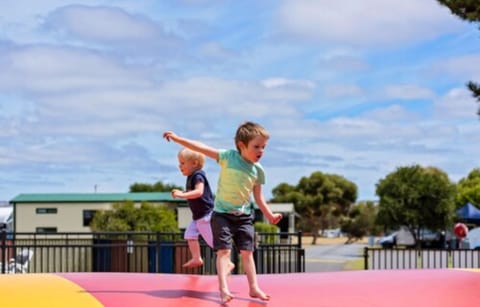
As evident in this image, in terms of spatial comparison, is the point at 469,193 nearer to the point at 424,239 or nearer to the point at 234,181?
the point at 424,239

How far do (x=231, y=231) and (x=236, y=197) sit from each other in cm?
22

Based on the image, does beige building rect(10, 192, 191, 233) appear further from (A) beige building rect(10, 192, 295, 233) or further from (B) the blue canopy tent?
(B) the blue canopy tent

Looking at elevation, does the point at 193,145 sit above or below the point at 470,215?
above

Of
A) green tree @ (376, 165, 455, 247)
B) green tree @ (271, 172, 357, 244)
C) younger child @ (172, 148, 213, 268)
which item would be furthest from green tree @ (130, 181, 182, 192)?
younger child @ (172, 148, 213, 268)

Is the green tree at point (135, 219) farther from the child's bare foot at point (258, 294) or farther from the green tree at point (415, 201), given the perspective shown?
the child's bare foot at point (258, 294)

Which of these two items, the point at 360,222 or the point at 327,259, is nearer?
the point at 327,259

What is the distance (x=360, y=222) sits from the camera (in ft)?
192

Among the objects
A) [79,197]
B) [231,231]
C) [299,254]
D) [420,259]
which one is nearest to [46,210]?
[79,197]

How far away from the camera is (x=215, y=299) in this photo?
504 centimetres

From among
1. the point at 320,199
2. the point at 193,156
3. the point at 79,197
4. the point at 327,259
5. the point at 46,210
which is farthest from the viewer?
the point at 320,199

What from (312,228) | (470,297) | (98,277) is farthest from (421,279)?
(312,228)

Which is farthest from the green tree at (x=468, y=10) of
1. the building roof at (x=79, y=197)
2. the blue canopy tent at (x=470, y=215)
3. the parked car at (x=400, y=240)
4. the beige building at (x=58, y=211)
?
the parked car at (x=400, y=240)

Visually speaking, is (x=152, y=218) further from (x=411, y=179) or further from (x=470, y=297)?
(x=470, y=297)

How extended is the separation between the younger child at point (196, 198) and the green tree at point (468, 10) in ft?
30.6
